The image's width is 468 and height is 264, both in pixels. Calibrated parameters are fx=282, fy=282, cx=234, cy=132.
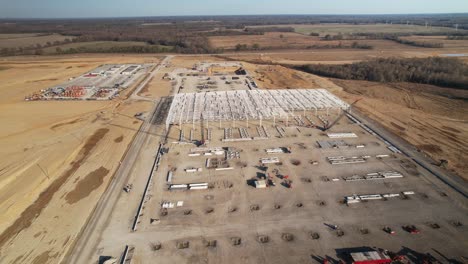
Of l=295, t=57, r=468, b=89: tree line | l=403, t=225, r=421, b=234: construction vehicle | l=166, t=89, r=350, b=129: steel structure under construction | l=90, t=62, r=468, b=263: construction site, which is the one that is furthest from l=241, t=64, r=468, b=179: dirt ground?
l=403, t=225, r=421, b=234: construction vehicle

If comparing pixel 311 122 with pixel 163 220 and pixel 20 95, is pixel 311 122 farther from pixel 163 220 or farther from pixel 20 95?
pixel 20 95

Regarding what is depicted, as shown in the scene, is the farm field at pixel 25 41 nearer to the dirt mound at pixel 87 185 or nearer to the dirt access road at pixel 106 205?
the dirt access road at pixel 106 205

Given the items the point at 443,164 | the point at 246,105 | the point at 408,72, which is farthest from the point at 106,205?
the point at 408,72

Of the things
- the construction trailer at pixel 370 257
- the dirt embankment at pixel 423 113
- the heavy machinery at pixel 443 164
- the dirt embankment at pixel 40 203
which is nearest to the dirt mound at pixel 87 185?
the dirt embankment at pixel 40 203

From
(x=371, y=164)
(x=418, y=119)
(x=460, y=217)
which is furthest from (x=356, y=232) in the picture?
(x=418, y=119)

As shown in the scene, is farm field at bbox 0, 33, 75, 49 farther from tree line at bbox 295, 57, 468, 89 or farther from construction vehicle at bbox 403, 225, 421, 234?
construction vehicle at bbox 403, 225, 421, 234

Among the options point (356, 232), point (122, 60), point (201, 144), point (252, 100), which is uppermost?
point (122, 60)

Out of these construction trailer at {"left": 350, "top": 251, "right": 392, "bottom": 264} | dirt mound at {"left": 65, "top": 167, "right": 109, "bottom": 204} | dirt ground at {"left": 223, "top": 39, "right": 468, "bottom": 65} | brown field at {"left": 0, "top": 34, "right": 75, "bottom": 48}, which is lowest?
construction trailer at {"left": 350, "top": 251, "right": 392, "bottom": 264}
